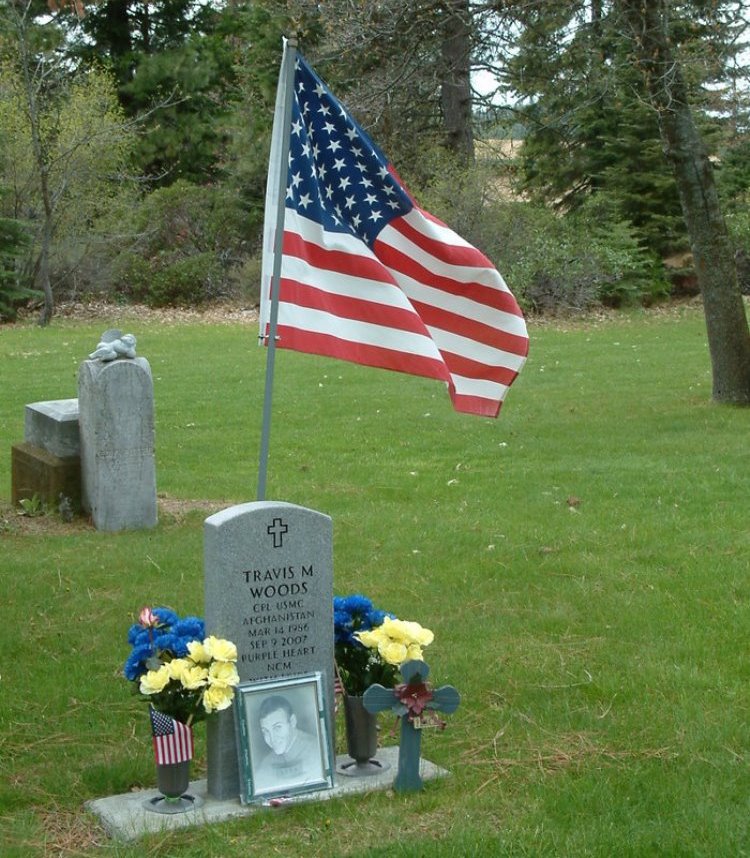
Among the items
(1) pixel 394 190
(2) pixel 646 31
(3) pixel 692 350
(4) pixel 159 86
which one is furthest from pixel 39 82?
(1) pixel 394 190

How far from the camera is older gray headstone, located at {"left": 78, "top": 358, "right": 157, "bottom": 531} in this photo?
9.34m

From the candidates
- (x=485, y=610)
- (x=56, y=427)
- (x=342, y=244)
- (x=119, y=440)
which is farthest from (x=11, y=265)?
(x=342, y=244)

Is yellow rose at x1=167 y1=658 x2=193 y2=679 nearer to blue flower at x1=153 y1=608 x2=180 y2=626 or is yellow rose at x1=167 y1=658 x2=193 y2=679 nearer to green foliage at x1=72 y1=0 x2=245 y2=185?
blue flower at x1=153 y1=608 x2=180 y2=626

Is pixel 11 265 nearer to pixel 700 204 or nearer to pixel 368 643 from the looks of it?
pixel 700 204

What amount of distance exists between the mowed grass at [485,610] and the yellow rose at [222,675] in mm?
518

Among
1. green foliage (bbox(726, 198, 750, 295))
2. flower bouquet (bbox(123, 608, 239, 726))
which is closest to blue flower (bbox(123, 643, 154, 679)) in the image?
flower bouquet (bbox(123, 608, 239, 726))

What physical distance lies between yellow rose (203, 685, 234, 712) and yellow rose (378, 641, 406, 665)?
652 millimetres

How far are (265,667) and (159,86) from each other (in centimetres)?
3521

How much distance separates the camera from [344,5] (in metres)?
16.5

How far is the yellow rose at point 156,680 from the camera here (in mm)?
4562

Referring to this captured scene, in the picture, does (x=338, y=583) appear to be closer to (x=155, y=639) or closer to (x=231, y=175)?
(x=155, y=639)

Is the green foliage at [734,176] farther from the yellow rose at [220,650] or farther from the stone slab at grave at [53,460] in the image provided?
the yellow rose at [220,650]

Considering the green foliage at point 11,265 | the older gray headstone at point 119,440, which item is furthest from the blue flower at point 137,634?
the green foliage at point 11,265

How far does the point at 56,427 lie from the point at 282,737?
5556mm
